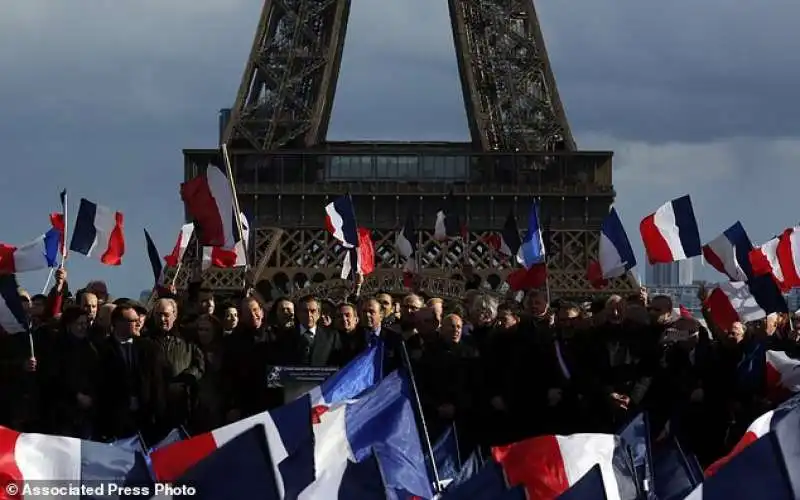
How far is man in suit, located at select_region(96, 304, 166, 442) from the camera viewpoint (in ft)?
51.4

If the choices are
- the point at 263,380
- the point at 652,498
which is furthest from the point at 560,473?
the point at 263,380

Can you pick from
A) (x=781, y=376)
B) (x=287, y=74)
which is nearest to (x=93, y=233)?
(x=781, y=376)

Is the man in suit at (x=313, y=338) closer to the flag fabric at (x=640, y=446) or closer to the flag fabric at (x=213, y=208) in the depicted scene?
the flag fabric at (x=640, y=446)

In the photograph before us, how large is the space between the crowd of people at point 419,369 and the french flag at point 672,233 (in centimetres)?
511

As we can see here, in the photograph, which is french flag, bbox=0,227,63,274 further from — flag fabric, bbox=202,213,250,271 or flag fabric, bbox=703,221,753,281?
flag fabric, bbox=703,221,753,281

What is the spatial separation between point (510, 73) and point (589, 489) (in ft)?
158

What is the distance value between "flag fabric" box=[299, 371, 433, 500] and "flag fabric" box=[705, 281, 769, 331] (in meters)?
5.53

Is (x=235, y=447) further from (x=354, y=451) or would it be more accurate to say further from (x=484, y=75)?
(x=484, y=75)

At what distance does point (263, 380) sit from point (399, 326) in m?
1.93

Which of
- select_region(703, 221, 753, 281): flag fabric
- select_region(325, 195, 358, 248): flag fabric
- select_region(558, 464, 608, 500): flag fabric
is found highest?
select_region(325, 195, 358, 248): flag fabric

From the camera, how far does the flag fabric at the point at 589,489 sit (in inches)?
468

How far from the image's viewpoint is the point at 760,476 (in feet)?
35.4

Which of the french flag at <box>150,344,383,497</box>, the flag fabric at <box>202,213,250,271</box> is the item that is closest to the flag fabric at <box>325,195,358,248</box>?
the flag fabric at <box>202,213,250,271</box>

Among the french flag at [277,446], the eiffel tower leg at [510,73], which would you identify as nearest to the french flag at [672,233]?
the french flag at [277,446]
